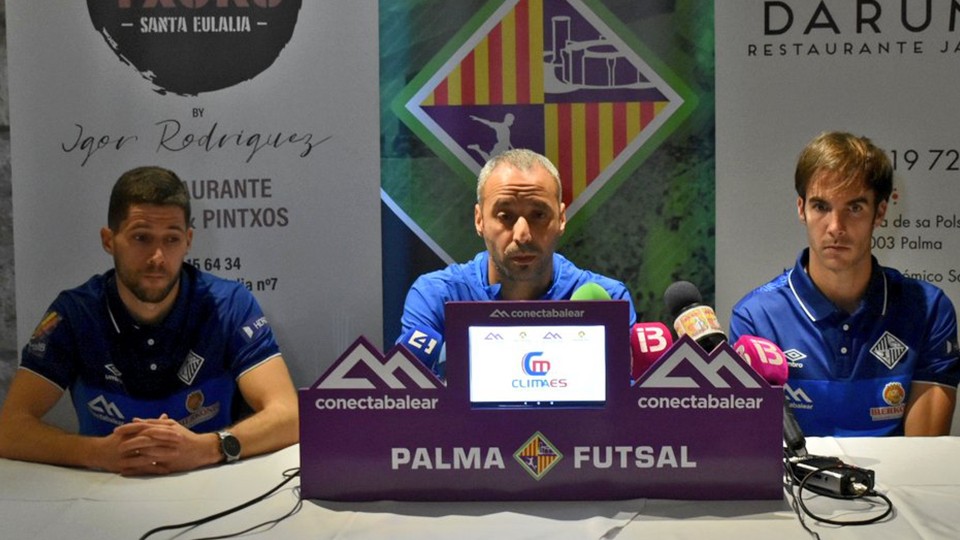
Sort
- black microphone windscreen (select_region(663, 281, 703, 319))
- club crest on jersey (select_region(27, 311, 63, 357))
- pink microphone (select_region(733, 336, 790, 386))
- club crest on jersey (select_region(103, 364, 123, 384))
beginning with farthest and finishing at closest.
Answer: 1. club crest on jersey (select_region(103, 364, 123, 384))
2. club crest on jersey (select_region(27, 311, 63, 357))
3. black microphone windscreen (select_region(663, 281, 703, 319))
4. pink microphone (select_region(733, 336, 790, 386))

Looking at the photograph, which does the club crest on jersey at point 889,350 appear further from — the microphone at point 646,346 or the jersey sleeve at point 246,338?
the jersey sleeve at point 246,338

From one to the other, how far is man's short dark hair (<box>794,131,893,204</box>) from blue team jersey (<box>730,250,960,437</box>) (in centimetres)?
24

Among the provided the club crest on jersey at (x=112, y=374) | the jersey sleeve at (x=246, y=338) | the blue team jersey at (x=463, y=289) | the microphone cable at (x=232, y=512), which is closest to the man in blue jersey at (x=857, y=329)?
the blue team jersey at (x=463, y=289)

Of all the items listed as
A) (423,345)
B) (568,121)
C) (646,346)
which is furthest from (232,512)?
(568,121)

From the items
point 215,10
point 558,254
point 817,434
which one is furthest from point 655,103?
point 215,10

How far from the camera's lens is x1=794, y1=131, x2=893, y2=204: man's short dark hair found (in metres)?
2.41

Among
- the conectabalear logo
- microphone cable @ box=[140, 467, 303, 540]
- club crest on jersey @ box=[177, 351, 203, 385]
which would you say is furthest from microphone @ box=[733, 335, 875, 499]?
the conectabalear logo

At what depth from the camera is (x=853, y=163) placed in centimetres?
241

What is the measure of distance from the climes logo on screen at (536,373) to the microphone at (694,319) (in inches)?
10.4

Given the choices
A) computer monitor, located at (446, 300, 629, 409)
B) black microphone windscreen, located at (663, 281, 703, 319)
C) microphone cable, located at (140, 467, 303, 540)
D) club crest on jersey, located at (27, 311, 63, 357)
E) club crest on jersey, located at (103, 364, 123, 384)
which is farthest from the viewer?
club crest on jersey, located at (103, 364, 123, 384)

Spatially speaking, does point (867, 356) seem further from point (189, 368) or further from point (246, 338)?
point (189, 368)

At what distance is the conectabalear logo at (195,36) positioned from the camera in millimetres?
2967

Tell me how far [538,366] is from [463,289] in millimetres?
1041

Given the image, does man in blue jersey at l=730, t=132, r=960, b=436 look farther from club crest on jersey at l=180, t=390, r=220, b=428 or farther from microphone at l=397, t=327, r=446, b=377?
club crest on jersey at l=180, t=390, r=220, b=428
